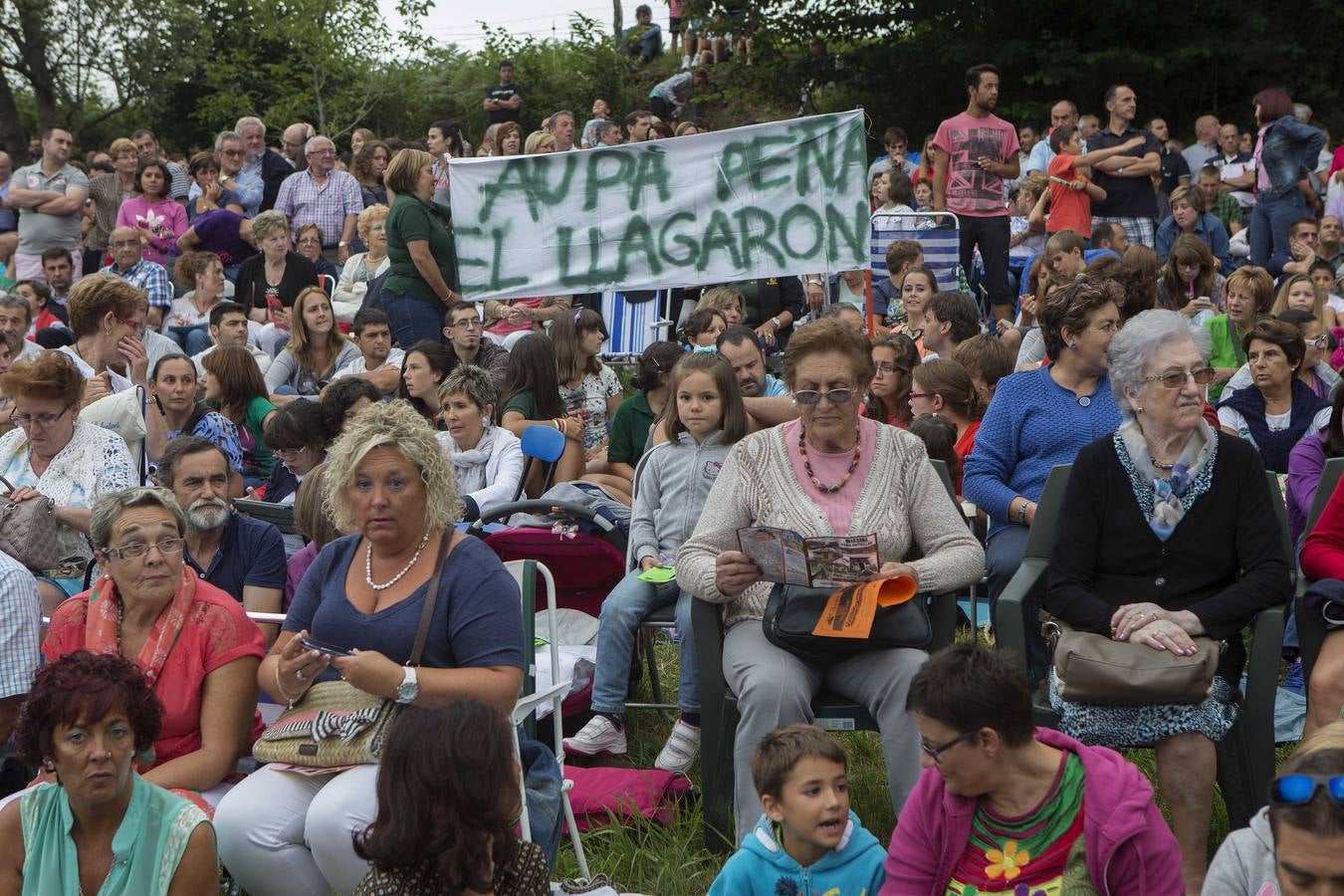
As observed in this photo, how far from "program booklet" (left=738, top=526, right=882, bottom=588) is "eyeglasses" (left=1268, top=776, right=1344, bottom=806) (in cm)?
179

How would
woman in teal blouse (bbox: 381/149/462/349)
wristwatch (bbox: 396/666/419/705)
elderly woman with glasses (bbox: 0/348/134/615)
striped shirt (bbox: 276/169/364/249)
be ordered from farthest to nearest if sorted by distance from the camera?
striped shirt (bbox: 276/169/364/249), woman in teal blouse (bbox: 381/149/462/349), elderly woman with glasses (bbox: 0/348/134/615), wristwatch (bbox: 396/666/419/705)

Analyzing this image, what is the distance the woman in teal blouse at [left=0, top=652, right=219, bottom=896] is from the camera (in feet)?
12.4

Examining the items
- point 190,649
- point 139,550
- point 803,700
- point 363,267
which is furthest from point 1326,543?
point 363,267

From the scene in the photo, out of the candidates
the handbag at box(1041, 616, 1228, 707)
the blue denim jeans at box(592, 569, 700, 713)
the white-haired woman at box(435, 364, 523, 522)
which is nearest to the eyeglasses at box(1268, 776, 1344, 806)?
the handbag at box(1041, 616, 1228, 707)

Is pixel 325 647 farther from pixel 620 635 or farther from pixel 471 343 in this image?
pixel 471 343

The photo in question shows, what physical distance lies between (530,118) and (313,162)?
461 inches

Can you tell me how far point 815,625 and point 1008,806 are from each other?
1.17 meters

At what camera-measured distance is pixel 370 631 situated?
4148mm

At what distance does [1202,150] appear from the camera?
54.9ft

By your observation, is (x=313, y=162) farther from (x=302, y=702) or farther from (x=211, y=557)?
(x=302, y=702)

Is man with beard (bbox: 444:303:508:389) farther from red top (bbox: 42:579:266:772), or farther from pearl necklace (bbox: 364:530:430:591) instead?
pearl necklace (bbox: 364:530:430:591)

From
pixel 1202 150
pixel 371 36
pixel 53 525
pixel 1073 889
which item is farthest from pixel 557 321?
pixel 371 36

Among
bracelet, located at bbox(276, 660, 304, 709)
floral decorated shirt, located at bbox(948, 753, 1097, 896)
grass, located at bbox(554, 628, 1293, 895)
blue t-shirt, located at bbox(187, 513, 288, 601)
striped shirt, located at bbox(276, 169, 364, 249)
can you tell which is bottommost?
grass, located at bbox(554, 628, 1293, 895)

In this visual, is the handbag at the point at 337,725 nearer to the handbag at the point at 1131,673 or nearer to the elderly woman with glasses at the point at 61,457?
the handbag at the point at 1131,673
